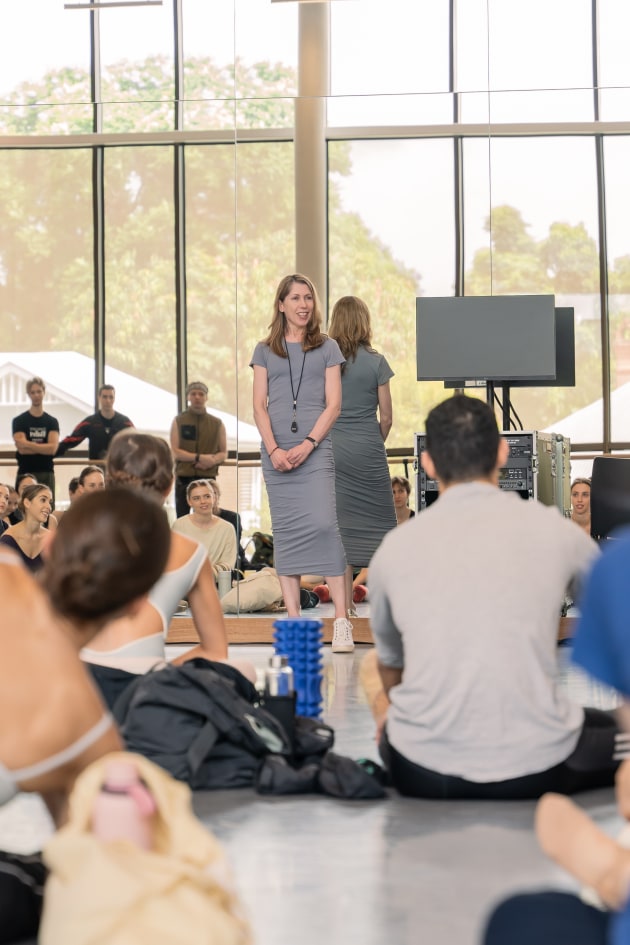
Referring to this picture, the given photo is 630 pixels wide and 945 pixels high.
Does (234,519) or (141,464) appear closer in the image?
(141,464)

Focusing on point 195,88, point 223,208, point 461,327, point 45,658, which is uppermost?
point 195,88

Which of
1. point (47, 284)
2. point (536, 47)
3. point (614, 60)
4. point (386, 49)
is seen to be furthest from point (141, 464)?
point (614, 60)

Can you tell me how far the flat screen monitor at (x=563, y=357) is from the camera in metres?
7.18

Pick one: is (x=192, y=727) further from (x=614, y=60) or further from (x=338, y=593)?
(x=614, y=60)

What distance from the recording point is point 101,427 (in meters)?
8.32

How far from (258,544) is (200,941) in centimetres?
581

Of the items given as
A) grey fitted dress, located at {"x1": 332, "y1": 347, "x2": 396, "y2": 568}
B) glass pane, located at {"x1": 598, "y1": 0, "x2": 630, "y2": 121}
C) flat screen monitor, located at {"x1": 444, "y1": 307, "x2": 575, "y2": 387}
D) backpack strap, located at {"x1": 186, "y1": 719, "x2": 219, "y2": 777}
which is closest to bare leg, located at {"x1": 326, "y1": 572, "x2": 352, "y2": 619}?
grey fitted dress, located at {"x1": 332, "y1": 347, "x2": 396, "y2": 568}

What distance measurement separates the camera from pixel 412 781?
10.4 feet

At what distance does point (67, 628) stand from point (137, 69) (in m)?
6.83

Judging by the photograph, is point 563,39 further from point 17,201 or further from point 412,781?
point 412,781

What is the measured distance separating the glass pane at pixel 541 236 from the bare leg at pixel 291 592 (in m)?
1.97

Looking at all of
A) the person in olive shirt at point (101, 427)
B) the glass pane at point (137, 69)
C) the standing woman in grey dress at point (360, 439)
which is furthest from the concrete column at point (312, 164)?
the person in olive shirt at point (101, 427)

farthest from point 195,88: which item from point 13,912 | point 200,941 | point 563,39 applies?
point 200,941

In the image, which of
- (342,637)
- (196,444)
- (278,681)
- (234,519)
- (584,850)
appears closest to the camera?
(584,850)
